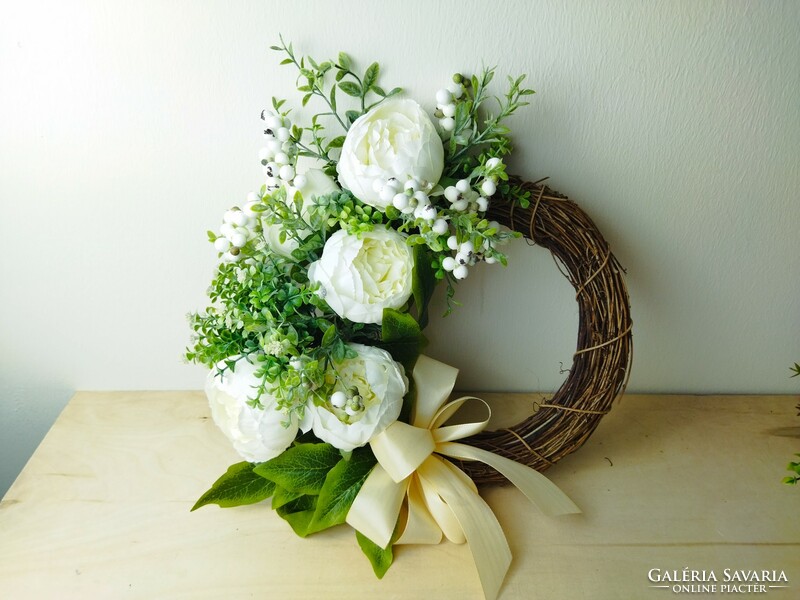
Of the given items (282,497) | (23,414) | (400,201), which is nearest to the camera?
(400,201)

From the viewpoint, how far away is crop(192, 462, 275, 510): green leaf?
2.93 feet

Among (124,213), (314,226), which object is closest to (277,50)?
(314,226)

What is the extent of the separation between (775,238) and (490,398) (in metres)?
0.52

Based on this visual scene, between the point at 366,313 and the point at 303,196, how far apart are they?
18 cm

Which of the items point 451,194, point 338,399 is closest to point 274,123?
point 451,194

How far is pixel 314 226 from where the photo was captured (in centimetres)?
86

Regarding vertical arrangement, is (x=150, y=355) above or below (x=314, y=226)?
below

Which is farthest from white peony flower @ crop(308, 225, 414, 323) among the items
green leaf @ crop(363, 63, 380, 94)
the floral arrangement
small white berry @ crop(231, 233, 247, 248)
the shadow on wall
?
the shadow on wall

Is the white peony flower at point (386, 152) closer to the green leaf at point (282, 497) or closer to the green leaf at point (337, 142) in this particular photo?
the green leaf at point (337, 142)

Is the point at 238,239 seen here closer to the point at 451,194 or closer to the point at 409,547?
the point at 451,194

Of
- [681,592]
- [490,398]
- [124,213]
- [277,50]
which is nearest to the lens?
[681,592]

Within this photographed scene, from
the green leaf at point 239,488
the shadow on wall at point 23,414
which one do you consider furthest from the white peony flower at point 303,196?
the shadow on wall at point 23,414

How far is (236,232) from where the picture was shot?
0.85 meters

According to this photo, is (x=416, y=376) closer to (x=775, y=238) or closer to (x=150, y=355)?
(x=150, y=355)
